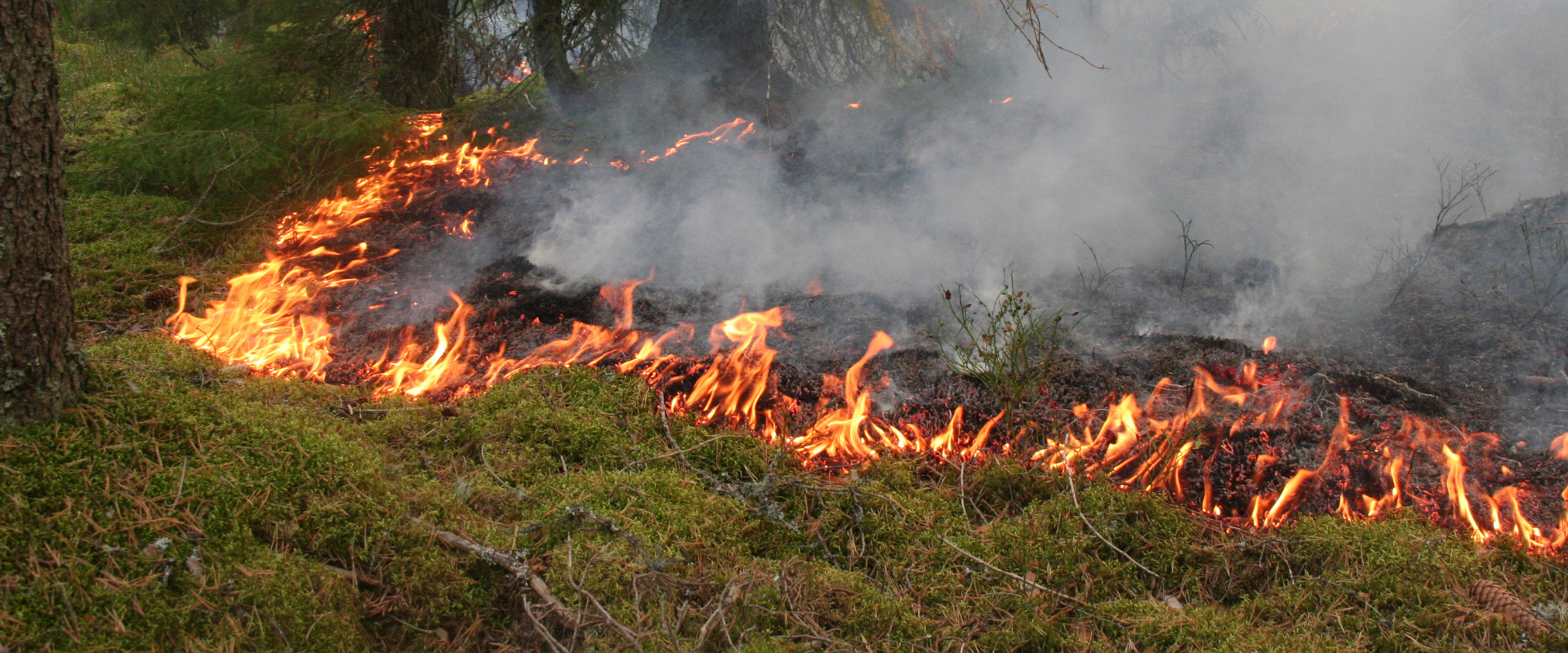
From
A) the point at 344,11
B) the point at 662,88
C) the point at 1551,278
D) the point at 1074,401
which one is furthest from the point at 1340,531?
the point at 344,11

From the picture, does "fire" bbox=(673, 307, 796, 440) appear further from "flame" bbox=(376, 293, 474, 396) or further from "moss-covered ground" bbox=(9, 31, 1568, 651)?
"flame" bbox=(376, 293, 474, 396)

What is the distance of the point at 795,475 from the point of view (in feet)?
9.75

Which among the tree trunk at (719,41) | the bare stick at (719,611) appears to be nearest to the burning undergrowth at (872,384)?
the bare stick at (719,611)

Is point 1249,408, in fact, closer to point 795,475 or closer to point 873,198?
point 795,475

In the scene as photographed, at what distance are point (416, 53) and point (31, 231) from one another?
5.66 meters

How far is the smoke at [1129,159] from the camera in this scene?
4.91 m

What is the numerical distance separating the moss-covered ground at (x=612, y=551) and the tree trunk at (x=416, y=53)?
14.6ft

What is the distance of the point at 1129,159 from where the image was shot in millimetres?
5863

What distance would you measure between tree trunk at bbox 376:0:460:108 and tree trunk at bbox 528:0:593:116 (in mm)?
718

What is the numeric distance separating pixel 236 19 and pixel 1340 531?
8.52 m

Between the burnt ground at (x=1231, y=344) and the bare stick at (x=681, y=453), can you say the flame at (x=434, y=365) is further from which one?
the bare stick at (x=681, y=453)

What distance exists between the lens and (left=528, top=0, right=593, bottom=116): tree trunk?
22.5ft

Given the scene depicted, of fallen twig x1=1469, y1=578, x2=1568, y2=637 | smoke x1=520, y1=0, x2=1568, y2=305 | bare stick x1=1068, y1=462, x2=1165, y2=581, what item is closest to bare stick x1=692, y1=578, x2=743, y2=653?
bare stick x1=1068, y1=462, x2=1165, y2=581

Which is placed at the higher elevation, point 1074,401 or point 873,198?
point 873,198
